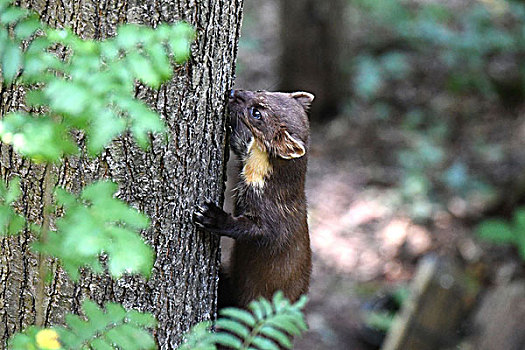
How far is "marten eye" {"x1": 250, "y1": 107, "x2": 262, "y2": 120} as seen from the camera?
3.30 meters

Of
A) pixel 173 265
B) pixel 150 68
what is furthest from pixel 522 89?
pixel 150 68

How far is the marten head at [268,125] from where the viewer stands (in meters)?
3.23

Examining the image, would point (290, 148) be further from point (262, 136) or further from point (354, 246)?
point (354, 246)

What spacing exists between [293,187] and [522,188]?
514 centimetres

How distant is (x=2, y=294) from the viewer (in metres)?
2.51

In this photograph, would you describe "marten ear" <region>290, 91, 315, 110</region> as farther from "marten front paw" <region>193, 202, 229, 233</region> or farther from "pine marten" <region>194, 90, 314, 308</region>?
"marten front paw" <region>193, 202, 229, 233</region>

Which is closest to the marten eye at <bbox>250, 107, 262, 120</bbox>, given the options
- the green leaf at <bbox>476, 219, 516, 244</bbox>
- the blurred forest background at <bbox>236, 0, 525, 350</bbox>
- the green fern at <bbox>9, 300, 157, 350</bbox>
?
the green fern at <bbox>9, 300, 157, 350</bbox>

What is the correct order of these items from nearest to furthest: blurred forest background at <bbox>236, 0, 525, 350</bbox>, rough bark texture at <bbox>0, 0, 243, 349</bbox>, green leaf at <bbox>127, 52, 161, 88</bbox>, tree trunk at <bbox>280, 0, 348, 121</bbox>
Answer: green leaf at <bbox>127, 52, 161, 88</bbox>
rough bark texture at <bbox>0, 0, 243, 349</bbox>
blurred forest background at <bbox>236, 0, 525, 350</bbox>
tree trunk at <bbox>280, 0, 348, 121</bbox>

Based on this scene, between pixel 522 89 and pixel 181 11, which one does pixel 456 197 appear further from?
pixel 181 11

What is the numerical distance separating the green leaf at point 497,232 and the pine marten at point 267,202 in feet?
14.1

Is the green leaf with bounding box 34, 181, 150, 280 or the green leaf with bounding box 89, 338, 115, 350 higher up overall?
the green leaf with bounding box 34, 181, 150, 280

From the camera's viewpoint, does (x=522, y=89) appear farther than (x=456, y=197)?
Yes

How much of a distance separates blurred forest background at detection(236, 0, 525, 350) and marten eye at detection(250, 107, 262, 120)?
323 centimetres

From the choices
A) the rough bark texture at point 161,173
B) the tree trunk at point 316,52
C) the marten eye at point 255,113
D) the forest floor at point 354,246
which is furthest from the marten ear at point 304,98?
the tree trunk at point 316,52
